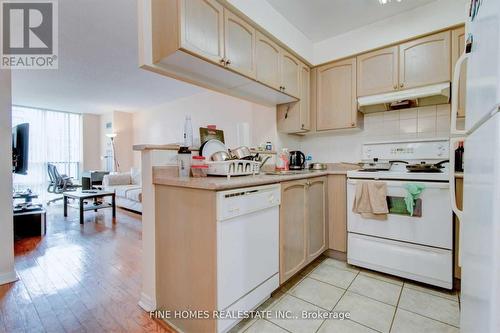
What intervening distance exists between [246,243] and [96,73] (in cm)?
396

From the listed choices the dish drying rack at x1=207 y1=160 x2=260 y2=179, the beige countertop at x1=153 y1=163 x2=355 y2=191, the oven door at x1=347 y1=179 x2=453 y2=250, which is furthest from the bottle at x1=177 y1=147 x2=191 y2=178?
the oven door at x1=347 y1=179 x2=453 y2=250

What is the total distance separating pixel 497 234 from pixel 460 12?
242cm

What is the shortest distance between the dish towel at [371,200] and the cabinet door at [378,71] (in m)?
1.03

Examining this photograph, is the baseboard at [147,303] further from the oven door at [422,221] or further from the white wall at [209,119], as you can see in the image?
the oven door at [422,221]

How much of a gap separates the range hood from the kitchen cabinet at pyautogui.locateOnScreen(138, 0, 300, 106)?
105 centimetres

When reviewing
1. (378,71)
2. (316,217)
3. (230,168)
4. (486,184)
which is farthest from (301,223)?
(378,71)

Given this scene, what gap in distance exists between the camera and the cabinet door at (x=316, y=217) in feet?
6.61

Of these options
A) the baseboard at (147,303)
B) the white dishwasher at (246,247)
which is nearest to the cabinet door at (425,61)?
the white dishwasher at (246,247)

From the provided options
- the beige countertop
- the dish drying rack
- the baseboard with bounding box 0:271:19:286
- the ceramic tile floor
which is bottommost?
the ceramic tile floor

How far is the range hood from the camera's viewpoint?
2.02 m

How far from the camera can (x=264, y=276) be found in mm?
1482

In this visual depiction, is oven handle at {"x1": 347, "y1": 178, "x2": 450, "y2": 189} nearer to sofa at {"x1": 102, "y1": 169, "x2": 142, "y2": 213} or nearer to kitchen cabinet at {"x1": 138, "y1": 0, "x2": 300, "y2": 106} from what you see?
kitchen cabinet at {"x1": 138, "y1": 0, "x2": 300, "y2": 106}

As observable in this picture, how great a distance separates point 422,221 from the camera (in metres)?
1.82

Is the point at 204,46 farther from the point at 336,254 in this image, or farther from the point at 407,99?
Result: the point at 336,254
